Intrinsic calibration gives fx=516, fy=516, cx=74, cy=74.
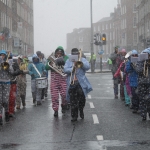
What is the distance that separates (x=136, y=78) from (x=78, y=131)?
3.33 metres

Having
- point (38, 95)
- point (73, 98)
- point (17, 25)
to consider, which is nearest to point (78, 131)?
point (73, 98)

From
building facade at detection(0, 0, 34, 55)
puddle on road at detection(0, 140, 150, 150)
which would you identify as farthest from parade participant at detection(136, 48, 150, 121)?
building facade at detection(0, 0, 34, 55)

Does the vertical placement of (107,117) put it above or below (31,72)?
below

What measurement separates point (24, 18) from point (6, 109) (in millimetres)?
67038

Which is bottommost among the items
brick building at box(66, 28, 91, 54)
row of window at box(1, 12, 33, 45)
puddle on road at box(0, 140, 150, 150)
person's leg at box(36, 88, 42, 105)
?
puddle on road at box(0, 140, 150, 150)

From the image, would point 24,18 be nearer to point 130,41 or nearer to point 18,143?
point 130,41

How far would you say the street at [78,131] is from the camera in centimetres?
816

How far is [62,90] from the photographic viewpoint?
486 inches

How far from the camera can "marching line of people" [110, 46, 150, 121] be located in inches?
430

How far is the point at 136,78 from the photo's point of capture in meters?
12.6

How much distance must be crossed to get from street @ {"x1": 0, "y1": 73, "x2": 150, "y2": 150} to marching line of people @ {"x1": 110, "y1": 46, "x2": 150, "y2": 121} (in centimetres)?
31

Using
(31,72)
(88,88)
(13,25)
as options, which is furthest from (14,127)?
(13,25)

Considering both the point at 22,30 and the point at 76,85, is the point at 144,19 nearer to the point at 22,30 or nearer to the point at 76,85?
the point at 22,30

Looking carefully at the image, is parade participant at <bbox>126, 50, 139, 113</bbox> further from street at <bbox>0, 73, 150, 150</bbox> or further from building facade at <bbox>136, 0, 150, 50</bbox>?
building facade at <bbox>136, 0, 150, 50</bbox>
